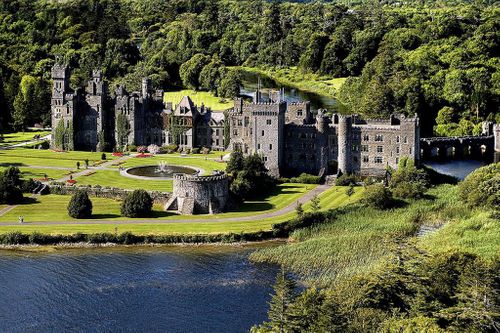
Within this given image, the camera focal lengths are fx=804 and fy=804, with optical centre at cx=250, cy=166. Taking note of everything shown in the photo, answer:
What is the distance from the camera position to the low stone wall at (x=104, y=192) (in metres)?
89.1

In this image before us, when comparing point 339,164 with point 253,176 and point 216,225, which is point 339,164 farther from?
point 216,225

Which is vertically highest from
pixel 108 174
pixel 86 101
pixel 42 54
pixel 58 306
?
pixel 42 54

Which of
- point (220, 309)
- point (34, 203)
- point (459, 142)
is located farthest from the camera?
point (459, 142)

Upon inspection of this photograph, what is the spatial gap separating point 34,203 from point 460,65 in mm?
92069

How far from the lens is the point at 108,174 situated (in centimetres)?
10250

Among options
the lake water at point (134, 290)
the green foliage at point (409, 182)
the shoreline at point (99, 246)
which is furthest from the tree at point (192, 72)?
the lake water at point (134, 290)

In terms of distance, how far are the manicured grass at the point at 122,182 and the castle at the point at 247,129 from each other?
14454 mm

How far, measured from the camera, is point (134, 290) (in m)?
63.8

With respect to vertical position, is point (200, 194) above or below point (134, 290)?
above

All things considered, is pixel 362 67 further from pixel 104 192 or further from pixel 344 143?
pixel 104 192

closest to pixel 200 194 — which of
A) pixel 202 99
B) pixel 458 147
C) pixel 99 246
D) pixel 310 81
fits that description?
pixel 99 246

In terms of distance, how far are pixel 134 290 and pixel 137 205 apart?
67.0 feet

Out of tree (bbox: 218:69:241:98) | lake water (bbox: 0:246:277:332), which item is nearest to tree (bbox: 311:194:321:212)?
lake water (bbox: 0:246:277:332)

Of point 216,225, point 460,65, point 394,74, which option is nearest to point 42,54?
point 394,74
